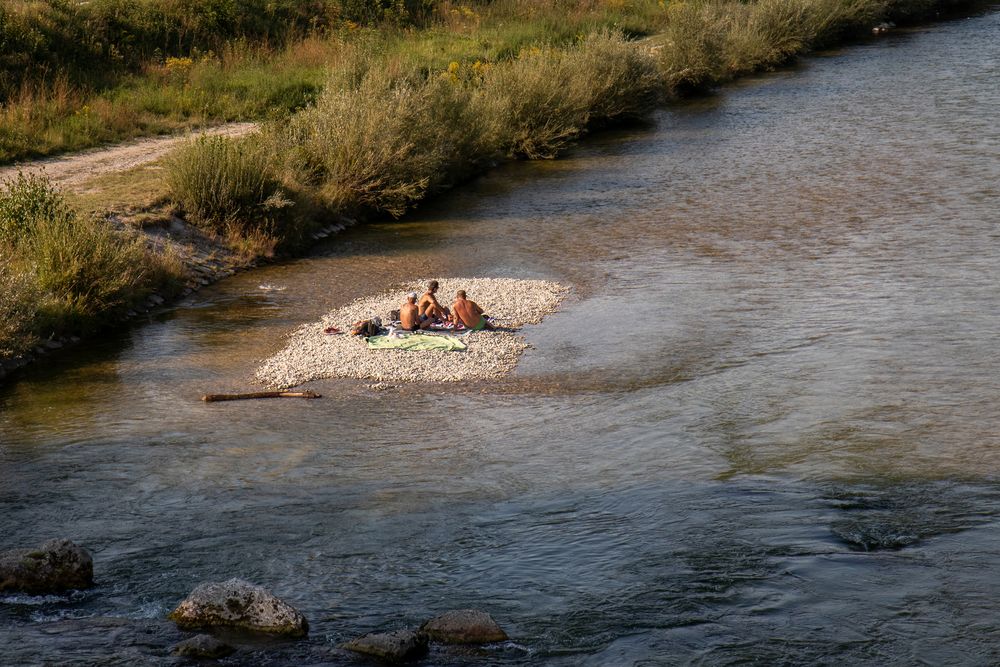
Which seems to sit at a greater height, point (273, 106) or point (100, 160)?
point (273, 106)

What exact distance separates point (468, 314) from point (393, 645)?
8.72 metres

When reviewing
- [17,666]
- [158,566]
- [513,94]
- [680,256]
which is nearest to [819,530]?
[158,566]

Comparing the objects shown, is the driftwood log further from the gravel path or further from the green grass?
the green grass

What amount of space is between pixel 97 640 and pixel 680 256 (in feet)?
45.3

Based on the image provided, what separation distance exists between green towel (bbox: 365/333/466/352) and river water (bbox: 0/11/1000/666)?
1290mm

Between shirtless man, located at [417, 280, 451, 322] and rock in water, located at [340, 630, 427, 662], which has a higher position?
shirtless man, located at [417, 280, 451, 322]

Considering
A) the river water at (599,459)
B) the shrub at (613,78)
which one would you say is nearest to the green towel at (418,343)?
the river water at (599,459)

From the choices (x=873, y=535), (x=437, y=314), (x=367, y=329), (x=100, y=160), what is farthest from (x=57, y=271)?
(x=873, y=535)

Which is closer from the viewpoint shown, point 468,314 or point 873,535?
point 873,535

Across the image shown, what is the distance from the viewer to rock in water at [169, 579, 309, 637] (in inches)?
357

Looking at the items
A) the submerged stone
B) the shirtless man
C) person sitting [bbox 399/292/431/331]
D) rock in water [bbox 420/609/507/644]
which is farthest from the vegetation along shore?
the submerged stone

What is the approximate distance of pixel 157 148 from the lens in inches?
1037

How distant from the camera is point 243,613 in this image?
9.11 meters

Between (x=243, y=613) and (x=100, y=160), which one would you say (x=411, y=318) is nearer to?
(x=243, y=613)
